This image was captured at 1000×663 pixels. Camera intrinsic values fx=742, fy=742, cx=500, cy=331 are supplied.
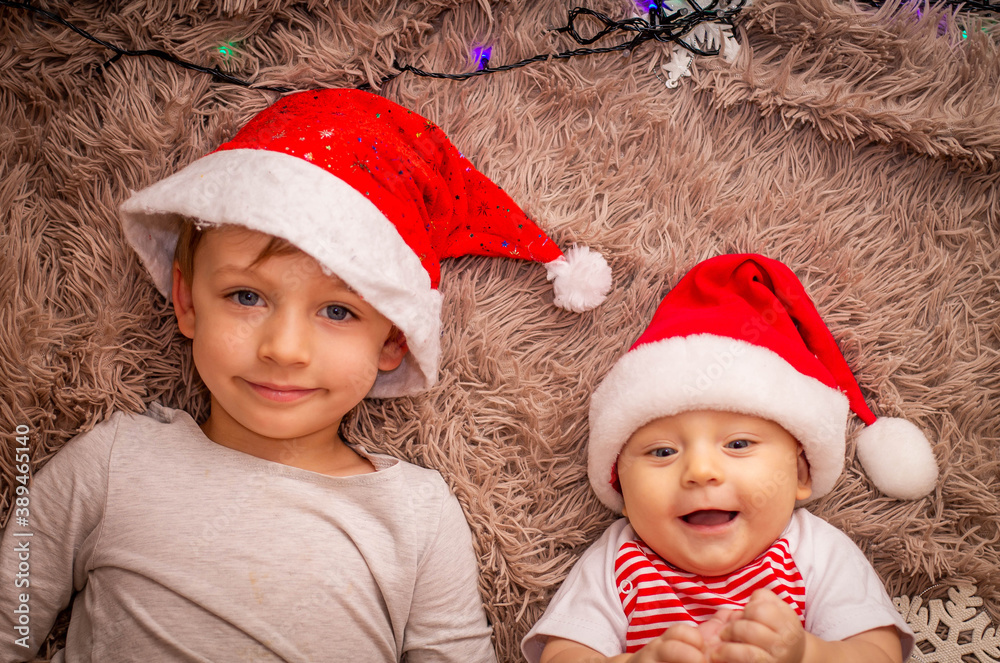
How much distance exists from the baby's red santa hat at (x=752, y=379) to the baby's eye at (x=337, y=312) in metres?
0.47

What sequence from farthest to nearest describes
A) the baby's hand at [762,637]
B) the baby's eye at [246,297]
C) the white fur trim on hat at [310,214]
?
the baby's eye at [246,297], the white fur trim on hat at [310,214], the baby's hand at [762,637]

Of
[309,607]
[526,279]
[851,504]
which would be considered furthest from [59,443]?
[851,504]

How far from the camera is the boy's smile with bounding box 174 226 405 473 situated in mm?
1175

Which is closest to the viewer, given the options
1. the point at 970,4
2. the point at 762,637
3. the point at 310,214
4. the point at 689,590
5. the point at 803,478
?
the point at 762,637

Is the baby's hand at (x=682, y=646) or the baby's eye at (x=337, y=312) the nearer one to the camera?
the baby's hand at (x=682, y=646)

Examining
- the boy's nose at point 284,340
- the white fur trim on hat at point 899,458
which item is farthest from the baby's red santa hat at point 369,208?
the white fur trim on hat at point 899,458

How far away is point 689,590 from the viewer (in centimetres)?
123

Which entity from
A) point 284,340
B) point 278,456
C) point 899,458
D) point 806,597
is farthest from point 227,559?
point 899,458

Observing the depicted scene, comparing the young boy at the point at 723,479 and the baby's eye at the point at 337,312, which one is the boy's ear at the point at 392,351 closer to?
the baby's eye at the point at 337,312

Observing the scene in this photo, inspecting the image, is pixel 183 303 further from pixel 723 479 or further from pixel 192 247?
pixel 723 479

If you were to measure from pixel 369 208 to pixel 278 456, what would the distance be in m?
0.49

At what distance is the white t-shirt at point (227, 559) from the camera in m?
1.22

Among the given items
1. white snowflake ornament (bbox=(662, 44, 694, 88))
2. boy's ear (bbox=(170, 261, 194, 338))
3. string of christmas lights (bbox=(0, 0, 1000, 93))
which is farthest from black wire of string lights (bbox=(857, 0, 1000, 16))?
boy's ear (bbox=(170, 261, 194, 338))

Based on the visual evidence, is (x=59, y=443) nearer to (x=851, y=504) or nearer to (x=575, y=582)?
(x=575, y=582)
